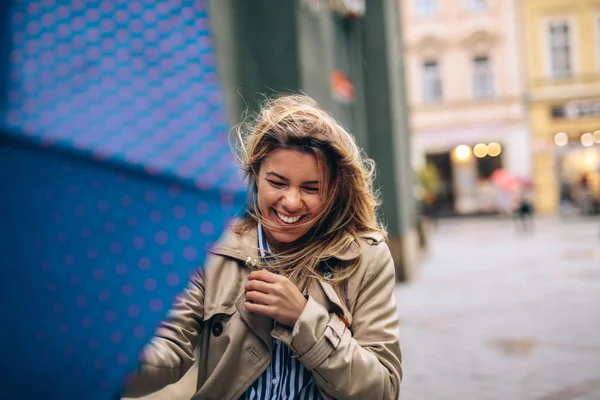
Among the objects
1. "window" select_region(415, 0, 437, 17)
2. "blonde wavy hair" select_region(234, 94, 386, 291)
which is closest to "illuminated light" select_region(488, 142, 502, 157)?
"window" select_region(415, 0, 437, 17)

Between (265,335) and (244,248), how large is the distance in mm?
248

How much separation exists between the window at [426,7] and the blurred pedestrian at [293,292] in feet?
96.7

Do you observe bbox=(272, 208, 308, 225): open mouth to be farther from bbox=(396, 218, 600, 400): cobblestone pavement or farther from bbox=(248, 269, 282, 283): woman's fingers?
bbox=(396, 218, 600, 400): cobblestone pavement

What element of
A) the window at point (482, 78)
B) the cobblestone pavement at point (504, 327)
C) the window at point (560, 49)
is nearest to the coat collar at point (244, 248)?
the cobblestone pavement at point (504, 327)

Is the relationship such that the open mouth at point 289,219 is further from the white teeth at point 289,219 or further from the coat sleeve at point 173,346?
the coat sleeve at point 173,346

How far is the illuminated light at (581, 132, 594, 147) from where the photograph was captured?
28438 mm

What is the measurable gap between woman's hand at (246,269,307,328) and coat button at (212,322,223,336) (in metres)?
0.19

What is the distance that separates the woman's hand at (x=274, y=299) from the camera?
56.4 inches

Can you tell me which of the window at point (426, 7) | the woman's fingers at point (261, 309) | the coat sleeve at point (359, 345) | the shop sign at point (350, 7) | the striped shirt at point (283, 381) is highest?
the window at point (426, 7)

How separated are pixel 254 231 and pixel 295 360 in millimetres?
374

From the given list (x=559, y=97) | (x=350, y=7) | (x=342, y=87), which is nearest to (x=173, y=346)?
(x=342, y=87)

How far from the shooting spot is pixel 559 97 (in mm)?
28641

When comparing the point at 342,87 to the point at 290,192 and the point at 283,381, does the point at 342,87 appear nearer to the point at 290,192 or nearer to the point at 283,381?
the point at 290,192

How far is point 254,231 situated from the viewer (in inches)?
69.4
